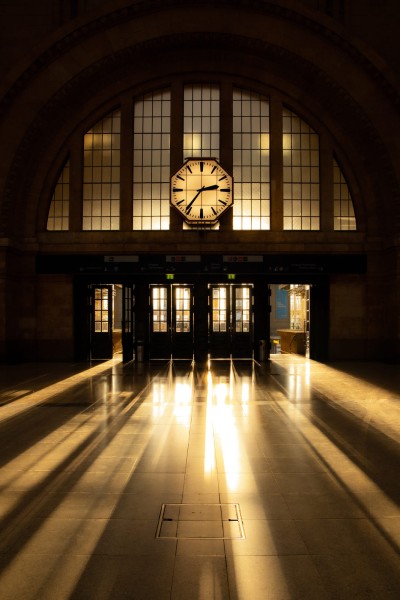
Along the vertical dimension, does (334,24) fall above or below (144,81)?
above

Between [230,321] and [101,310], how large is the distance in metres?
6.07

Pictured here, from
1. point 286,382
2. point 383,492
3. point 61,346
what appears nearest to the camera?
point 383,492

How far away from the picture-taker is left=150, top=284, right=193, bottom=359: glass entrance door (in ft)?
69.5

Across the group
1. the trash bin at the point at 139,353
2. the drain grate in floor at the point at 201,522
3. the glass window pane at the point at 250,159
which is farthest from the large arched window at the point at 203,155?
the drain grate in floor at the point at 201,522

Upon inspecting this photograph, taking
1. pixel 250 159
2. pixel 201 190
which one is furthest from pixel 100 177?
pixel 250 159

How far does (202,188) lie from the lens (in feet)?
64.8

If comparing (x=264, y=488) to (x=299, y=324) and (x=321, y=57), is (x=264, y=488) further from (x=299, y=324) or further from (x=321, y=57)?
(x=299, y=324)

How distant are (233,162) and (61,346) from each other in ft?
36.6

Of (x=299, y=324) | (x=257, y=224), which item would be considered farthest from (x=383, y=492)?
(x=299, y=324)

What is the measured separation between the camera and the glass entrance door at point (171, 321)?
2119cm

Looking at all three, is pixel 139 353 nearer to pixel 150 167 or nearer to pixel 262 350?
pixel 262 350

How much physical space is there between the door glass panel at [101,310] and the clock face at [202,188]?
5362 mm

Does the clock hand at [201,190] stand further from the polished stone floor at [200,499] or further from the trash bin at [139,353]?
the polished stone floor at [200,499]

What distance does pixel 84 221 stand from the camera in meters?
20.4
